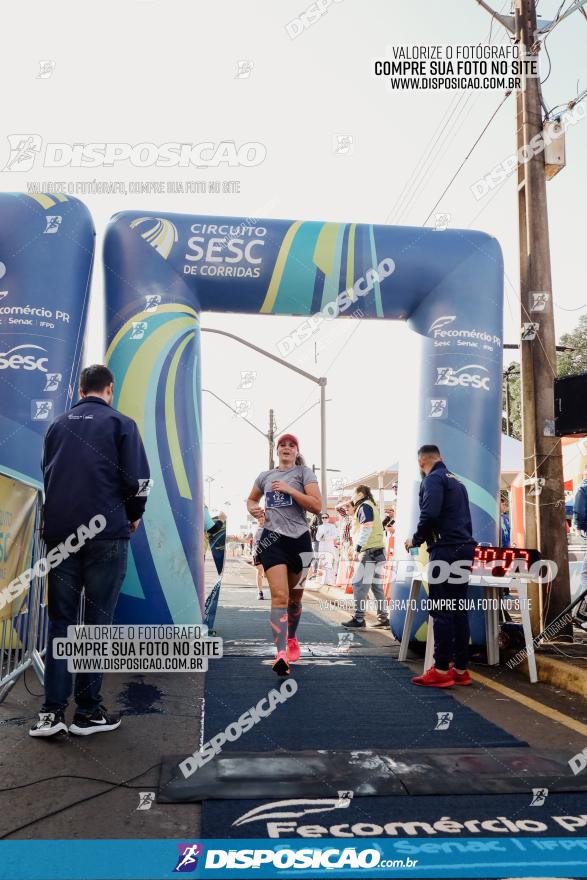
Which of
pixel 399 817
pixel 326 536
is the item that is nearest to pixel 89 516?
pixel 399 817

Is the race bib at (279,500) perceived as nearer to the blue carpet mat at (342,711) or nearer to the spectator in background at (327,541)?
the blue carpet mat at (342,711)

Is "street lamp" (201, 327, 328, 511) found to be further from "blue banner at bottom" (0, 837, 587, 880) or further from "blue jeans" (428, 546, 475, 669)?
"blue banner at bottom" (0, 837, 587, 880)

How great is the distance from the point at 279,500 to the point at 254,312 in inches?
84.0

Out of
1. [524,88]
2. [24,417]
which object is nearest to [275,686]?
[24,417]

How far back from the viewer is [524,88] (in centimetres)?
764

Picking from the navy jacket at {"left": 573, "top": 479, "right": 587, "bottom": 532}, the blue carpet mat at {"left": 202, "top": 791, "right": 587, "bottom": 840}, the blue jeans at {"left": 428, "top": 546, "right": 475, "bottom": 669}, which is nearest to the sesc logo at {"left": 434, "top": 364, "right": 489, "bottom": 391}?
Answer: the blue jeans at {"left": 428, "top": 546, "right": 475, "bottom": 669}

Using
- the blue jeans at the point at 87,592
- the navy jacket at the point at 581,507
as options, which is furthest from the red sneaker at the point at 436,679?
the navy jacket at the point at 581,507

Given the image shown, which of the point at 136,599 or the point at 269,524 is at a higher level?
the point at 269,524

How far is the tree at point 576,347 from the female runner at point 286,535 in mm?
34986

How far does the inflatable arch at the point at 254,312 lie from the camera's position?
20.9ft

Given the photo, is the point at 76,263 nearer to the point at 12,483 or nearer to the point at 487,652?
the point at 12,483

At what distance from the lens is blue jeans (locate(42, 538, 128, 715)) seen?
4.04 meters

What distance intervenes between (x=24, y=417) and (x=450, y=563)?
3.58 m

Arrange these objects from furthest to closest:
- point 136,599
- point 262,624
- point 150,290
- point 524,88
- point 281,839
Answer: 1. point 262,624
2. point 524,88
3. point 150,290
4. point 136,599
5. point 281,839
